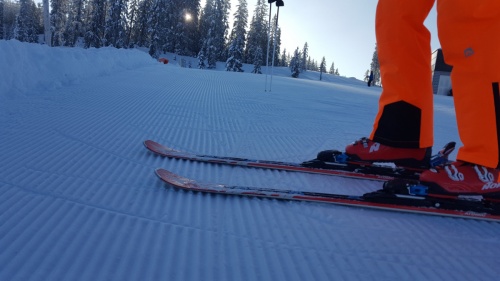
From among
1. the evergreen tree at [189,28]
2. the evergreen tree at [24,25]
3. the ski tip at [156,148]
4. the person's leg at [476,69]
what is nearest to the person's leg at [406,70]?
the person's leg at [476,69]

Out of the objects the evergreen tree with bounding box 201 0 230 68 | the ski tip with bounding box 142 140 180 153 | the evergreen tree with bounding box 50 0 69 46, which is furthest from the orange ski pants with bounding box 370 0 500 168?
the evergreen tree with bounding box 50 0 69 46

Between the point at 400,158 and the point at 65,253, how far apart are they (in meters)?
1.73

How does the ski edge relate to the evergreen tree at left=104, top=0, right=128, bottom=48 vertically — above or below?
below

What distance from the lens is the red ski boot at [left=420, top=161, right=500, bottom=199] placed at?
1.60m

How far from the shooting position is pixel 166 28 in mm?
46844

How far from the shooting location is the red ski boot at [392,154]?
2.07 metres

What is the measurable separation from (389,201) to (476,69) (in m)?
0.66

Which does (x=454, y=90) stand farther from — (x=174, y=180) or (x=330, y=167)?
(x=174, y=180)

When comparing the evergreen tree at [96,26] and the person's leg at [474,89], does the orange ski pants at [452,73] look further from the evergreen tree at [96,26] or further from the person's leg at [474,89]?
the evergreen tree at [96,26]

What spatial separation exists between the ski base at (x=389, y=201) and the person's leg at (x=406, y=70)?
1.50 ft

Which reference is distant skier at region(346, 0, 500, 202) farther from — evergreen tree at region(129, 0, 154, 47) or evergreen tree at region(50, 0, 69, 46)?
evergreen tree at region(50, 0, 69, 46)

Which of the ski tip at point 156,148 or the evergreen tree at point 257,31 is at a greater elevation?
the evergreen tree at point 257,31

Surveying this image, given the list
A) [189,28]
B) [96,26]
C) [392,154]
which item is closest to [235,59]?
[189,28]

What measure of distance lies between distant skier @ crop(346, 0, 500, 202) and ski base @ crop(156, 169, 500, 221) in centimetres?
5
